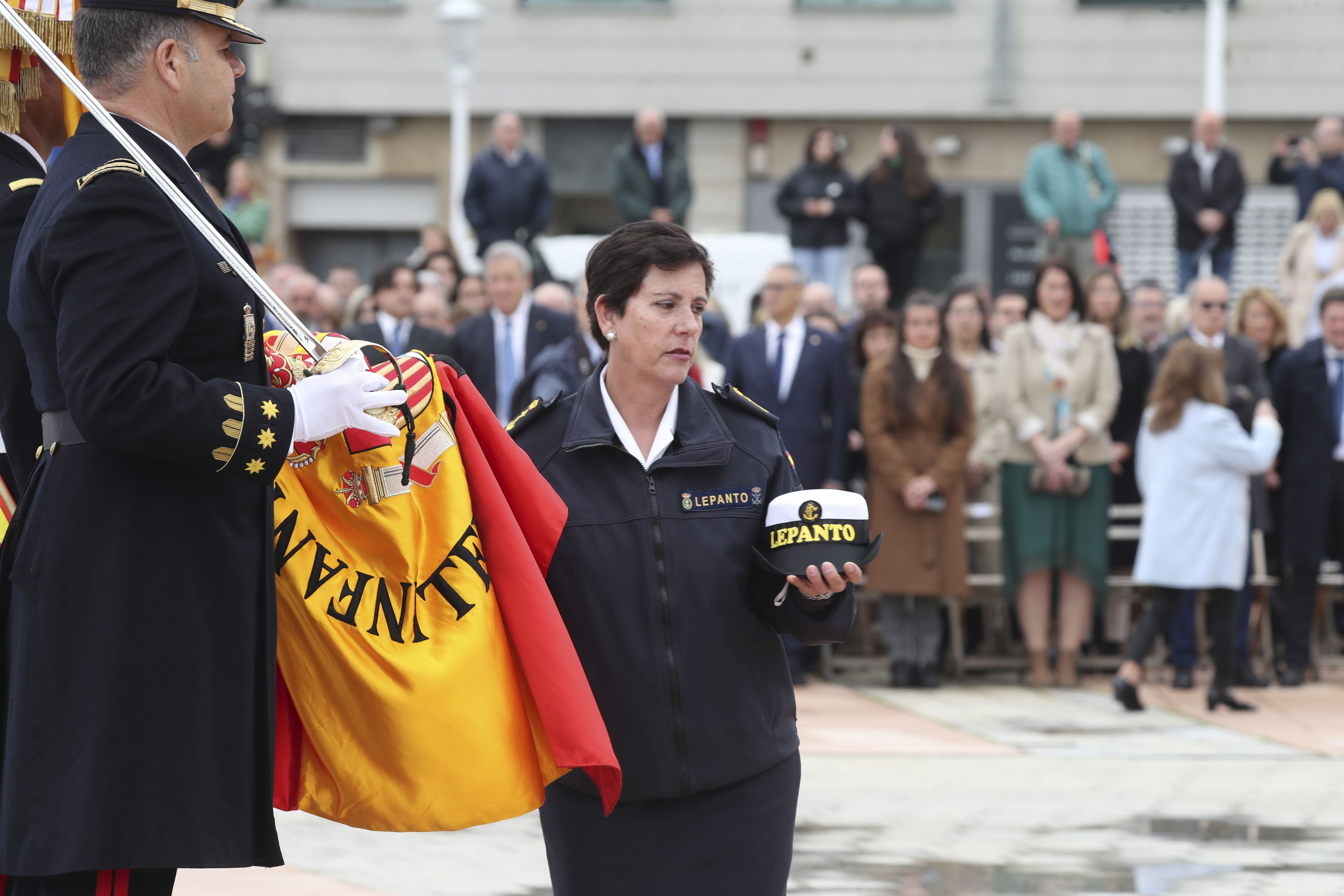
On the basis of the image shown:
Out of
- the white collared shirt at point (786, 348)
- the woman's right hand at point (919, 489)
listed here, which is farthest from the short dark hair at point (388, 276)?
the woman's right hand at point (919, 489)

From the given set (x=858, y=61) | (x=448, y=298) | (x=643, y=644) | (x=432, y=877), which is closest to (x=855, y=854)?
(x=432, y=877)

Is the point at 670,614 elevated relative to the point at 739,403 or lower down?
lower down

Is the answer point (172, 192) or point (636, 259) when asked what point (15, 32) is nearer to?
point (172, 192)

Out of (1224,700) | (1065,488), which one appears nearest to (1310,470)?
(1065,488)

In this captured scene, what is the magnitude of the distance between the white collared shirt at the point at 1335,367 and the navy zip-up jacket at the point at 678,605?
7.60 metres

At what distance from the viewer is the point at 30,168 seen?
373cm

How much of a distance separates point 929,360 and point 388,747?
24.2 ft

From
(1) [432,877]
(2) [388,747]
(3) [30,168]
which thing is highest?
(3) [30,168]

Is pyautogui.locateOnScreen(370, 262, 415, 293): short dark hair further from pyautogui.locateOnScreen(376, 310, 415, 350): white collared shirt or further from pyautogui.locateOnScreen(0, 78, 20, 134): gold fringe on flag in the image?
pyautogui.locateOnScreen(0, 78, 20, 134): gold fringe on flag

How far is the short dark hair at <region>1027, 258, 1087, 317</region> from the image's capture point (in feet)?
34.5

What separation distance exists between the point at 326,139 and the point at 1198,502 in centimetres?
1473

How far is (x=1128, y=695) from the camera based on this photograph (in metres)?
9.36

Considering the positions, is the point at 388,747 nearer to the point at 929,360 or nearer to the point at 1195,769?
the point at 1195,769

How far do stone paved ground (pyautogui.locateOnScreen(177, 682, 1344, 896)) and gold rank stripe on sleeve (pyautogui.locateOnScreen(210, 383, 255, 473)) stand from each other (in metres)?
3.18
